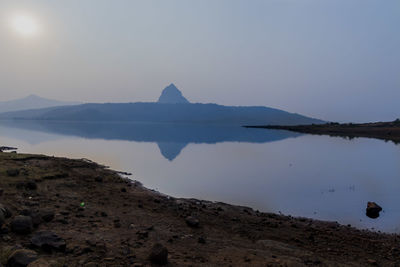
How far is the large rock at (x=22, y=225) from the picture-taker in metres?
8.72

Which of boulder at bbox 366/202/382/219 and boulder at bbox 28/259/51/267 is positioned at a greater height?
boulder at bbox 28/259/51/267

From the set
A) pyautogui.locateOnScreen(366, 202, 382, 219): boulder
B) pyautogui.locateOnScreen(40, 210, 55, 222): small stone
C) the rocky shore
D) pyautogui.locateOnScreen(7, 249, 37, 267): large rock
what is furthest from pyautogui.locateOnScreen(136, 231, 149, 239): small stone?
pyautogui.locateOnScreen(366, 202, 382, 219): boulder

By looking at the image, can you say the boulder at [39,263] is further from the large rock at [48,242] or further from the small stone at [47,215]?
the small stone at [47,215]

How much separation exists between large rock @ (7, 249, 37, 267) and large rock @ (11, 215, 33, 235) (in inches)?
84.1

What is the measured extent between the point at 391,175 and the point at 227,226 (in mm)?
25630

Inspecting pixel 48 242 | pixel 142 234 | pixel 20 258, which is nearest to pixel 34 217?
pixel 48 242

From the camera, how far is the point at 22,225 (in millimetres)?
8820

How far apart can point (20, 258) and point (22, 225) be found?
8.13 ft

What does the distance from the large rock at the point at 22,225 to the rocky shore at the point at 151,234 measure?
2 cm

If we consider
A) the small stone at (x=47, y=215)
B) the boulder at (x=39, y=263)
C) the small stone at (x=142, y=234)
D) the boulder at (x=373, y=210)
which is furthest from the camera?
the boulder at (x=373, y=210)

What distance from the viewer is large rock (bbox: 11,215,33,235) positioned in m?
8.72

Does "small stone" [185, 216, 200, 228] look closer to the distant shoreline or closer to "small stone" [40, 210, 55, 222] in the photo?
"small stone" [40, 210, 55, 222]

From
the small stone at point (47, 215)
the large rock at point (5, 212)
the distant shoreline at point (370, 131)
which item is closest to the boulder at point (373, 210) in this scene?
the small stone at point (47, 215)

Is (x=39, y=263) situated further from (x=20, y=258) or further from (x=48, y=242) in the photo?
(x=48, y=242)
